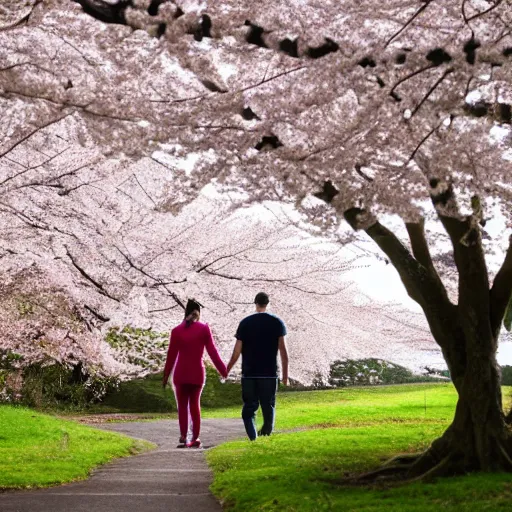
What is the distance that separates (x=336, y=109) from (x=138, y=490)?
172 inches

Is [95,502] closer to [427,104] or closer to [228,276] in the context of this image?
[427,104]

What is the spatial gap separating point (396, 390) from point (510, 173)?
2869 centimetres

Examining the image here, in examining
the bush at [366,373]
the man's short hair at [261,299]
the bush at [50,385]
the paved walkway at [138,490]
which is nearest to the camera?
the paved walkway at [138,490]

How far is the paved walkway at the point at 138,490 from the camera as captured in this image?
289 inches

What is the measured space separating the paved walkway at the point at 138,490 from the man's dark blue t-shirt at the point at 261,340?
150 centimetres

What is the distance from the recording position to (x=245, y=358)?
36.6ft

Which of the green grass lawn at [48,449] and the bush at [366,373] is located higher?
the bush at [366,373]

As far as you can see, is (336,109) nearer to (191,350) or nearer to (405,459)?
(405,459)

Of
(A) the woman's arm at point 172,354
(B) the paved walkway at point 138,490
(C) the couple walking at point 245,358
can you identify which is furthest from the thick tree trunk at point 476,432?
(A) the woman's arm at point 172,354

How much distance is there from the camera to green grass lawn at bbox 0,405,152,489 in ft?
30.7

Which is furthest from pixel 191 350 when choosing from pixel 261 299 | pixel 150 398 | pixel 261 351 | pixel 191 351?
pixel 150 398

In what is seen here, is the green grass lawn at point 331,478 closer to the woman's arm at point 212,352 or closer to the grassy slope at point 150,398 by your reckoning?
the woman's arm at point 212,352

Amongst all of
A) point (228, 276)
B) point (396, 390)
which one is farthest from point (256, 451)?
point (396, 390)

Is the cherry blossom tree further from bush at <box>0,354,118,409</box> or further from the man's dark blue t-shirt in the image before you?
bush at <box>0,354,118,409</box>
